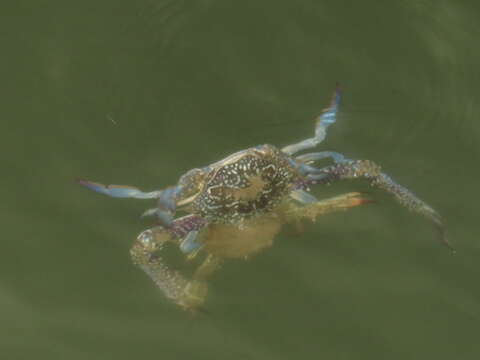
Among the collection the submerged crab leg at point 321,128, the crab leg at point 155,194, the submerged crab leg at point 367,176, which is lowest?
the crab leg at point 155,194

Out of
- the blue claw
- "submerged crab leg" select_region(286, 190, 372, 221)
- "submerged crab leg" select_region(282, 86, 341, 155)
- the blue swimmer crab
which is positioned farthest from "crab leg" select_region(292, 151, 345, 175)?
the blue claw

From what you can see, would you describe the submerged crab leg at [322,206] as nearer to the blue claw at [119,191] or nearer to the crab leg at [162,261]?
the crab leg at [162,261]

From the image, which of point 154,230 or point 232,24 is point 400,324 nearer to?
point 154,230

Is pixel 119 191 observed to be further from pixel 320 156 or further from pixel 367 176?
pixel 367 176

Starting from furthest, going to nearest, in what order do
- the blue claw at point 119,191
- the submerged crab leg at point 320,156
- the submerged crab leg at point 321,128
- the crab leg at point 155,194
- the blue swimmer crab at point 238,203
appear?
the submerged crab leg at point 321,128
the submerged crab leg at point 320,156
the blue claw at point 119,191
the crab leg at point 155,194
the blue swimmer crab at point 238,203

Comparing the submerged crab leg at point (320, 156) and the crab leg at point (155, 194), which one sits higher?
the submerged crab leg at point (320, 156)

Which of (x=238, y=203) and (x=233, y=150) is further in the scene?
(x=233, y=150)

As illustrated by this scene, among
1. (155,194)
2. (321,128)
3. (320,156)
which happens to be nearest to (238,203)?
(155,194)

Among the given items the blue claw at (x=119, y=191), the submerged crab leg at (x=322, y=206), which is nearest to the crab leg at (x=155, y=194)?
the blue claw at (x=119, y=191)
